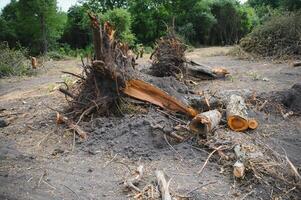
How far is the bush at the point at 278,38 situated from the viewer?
41.5ft

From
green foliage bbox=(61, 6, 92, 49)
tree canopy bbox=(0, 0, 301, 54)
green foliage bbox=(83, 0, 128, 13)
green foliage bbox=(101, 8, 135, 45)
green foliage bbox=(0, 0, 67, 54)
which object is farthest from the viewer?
green foliage bbox=(83, 0, 128, 13)

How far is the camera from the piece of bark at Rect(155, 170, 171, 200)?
403cm

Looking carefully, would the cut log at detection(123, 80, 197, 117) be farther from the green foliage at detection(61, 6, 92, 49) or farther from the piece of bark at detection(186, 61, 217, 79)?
the green foliage at detection(61, 6, 92, 49)

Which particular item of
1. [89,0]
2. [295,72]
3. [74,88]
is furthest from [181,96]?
[89,0]

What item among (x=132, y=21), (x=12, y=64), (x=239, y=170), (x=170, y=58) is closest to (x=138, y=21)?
(x=132, y=21)

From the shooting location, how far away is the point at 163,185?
4.21 meters

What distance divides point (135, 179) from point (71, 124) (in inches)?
73.1

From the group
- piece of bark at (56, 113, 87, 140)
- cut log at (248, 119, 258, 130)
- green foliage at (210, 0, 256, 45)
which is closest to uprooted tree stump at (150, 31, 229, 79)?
cut log at (248, 119, 258, 130)

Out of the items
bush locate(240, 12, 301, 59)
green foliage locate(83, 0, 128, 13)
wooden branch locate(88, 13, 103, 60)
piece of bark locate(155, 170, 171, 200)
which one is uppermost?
green foliage locate(83, 0, 128, 13)

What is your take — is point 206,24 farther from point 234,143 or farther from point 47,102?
point 234,143

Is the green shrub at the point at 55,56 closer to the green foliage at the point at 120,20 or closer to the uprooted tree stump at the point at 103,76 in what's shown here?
the green foliage at the point at 120,20

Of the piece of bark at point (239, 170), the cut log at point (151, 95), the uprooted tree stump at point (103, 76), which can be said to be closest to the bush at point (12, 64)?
the uprooted tree stump at point (103, 76)

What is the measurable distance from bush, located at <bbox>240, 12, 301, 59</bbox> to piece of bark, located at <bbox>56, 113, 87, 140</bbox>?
816 centimetres

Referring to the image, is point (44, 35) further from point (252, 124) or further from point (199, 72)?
point (252, 124)
